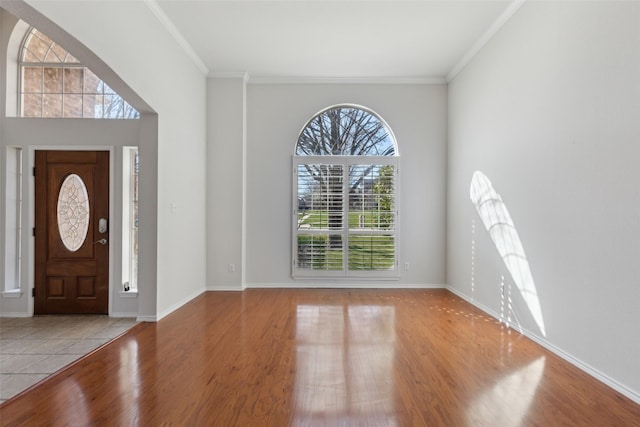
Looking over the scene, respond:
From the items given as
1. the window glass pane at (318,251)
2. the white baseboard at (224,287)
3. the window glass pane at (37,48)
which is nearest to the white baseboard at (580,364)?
the window glass pane at (318,251)

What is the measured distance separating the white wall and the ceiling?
1.37 ft

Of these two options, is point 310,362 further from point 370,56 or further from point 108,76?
point 370,56

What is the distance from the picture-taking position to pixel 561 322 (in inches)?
109

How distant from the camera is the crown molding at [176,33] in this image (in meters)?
3.54

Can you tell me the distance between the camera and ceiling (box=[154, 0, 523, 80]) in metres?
3.53

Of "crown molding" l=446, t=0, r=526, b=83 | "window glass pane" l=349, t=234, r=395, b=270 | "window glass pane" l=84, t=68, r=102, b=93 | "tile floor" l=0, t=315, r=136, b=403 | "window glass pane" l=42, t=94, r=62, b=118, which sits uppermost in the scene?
"crown molding" l=446, t=0, r=526, b=83

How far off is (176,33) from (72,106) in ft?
5.06

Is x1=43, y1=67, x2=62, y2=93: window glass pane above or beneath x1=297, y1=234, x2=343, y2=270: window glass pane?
above

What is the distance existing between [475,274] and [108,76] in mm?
4593

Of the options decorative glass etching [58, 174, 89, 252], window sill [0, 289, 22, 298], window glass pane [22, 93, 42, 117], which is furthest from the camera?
window glass pane [22, 93, 42, 117]

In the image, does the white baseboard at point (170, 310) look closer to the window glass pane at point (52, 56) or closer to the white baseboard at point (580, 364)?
the window glass pane at point (52, 56)

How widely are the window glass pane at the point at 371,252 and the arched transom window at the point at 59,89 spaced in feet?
11.6

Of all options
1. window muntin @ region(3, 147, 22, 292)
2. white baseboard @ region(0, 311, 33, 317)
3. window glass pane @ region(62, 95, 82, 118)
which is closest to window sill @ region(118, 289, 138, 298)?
white baseboard @ region(0, 311, 33, 317)

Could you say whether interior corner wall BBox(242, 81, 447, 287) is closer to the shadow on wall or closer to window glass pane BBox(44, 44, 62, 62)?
the shadow on wall
